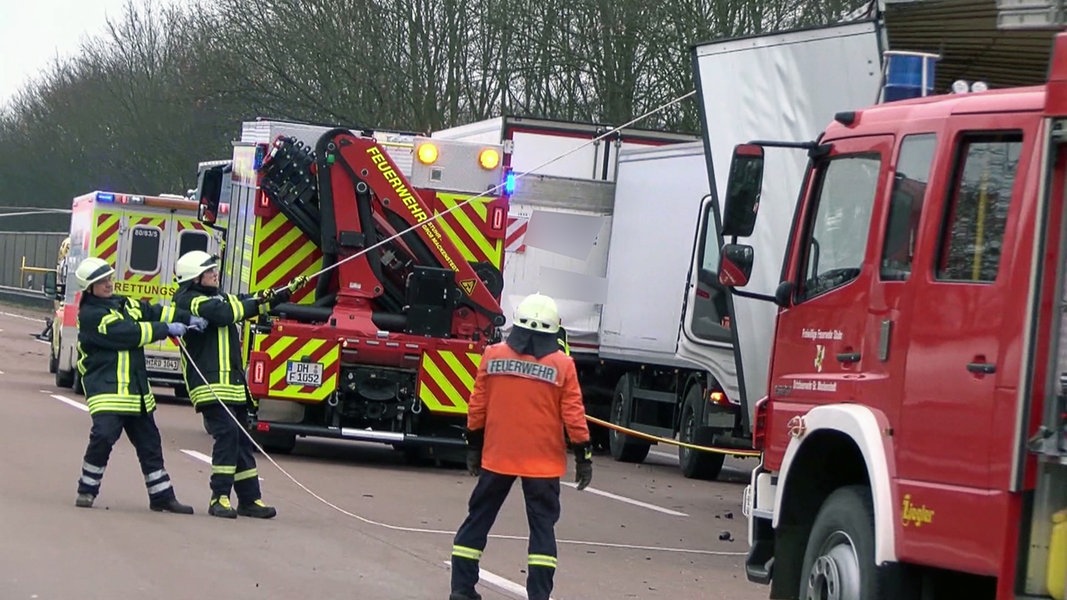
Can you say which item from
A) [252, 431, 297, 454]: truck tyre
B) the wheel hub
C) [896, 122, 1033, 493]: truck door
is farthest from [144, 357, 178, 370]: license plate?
[896, 122, 1033, 493]: truck door

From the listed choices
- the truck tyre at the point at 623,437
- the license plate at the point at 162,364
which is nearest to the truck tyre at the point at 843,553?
the truck tyre at the point at 623,437

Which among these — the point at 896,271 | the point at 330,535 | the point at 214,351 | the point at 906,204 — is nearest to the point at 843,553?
the point at 896,271

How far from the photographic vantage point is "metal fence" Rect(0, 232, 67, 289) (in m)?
58.9

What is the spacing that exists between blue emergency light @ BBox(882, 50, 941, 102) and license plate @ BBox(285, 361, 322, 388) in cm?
825

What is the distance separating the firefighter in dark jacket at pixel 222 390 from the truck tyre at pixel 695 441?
616cm

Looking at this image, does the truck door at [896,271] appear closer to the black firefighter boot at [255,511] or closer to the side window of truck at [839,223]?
the side window of truck at [839,223]

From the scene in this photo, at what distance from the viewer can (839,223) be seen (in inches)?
298

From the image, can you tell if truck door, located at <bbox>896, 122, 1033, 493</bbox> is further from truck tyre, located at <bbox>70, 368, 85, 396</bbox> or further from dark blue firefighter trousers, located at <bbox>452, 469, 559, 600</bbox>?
truck tyre, located at <bbox>70, 368, 85, 396</bbox>

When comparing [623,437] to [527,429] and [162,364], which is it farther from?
[527,429]

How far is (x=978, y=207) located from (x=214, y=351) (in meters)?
6.73

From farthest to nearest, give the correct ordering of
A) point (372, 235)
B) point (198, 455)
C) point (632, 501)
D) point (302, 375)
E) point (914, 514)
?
point (198, 455), point (372, 235), point (302, 375), point (632, 501), point (914, 514)

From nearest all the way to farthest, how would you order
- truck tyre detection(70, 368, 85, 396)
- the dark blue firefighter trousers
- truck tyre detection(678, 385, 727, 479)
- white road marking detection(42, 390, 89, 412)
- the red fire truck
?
the red fire truck → the dark blue firefighter trousers → truck tyre detection(678, 385, 727, 479) → white road marking detection(42, 390, 89, 412) → truck tyre detection(70, 368, 85, 396)

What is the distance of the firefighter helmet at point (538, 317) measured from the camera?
8547mm

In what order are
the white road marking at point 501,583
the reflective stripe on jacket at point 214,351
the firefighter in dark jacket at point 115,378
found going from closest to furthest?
the white road marking at point 501,583
the firefighter in dark jacket at point 115,378
the reflective stripe on jacket at point 214,351
